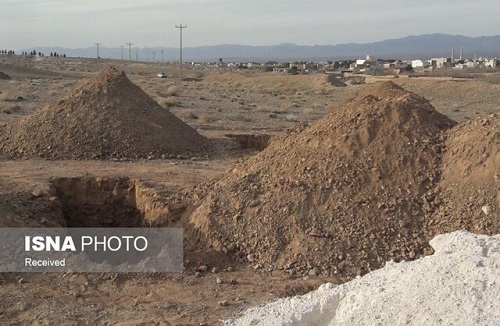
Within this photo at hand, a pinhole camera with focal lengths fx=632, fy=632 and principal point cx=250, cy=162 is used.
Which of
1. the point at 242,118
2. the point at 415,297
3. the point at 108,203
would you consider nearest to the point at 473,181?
the point at 415,297

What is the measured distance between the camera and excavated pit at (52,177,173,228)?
33.5 feet

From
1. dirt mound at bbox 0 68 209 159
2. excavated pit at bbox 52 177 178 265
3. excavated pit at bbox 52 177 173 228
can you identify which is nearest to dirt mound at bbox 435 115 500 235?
excavated pit at bbox 52 177 178 265

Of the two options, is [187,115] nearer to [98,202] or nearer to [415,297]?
[98,202]

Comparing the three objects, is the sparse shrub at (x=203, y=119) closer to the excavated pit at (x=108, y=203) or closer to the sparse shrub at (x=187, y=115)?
the sparse shrub at (x=187, y=115)

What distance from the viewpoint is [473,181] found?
7867 millimetres

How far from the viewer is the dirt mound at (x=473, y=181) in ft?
24.6

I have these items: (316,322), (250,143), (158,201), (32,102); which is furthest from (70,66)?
(316,322)

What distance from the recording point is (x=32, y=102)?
81.3ft

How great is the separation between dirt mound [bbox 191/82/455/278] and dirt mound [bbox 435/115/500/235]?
0.24 m

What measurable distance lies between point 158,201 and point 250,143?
7.64 meters

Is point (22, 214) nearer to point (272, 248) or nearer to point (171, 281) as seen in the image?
point (171, 281)

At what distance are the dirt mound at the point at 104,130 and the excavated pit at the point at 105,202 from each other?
3120 mm

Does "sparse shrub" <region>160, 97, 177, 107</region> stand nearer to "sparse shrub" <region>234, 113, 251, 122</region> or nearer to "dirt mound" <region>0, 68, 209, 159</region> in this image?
"sparse shrub" <region>234, 113, 251, 122</region>

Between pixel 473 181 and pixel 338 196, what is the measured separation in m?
1.68
